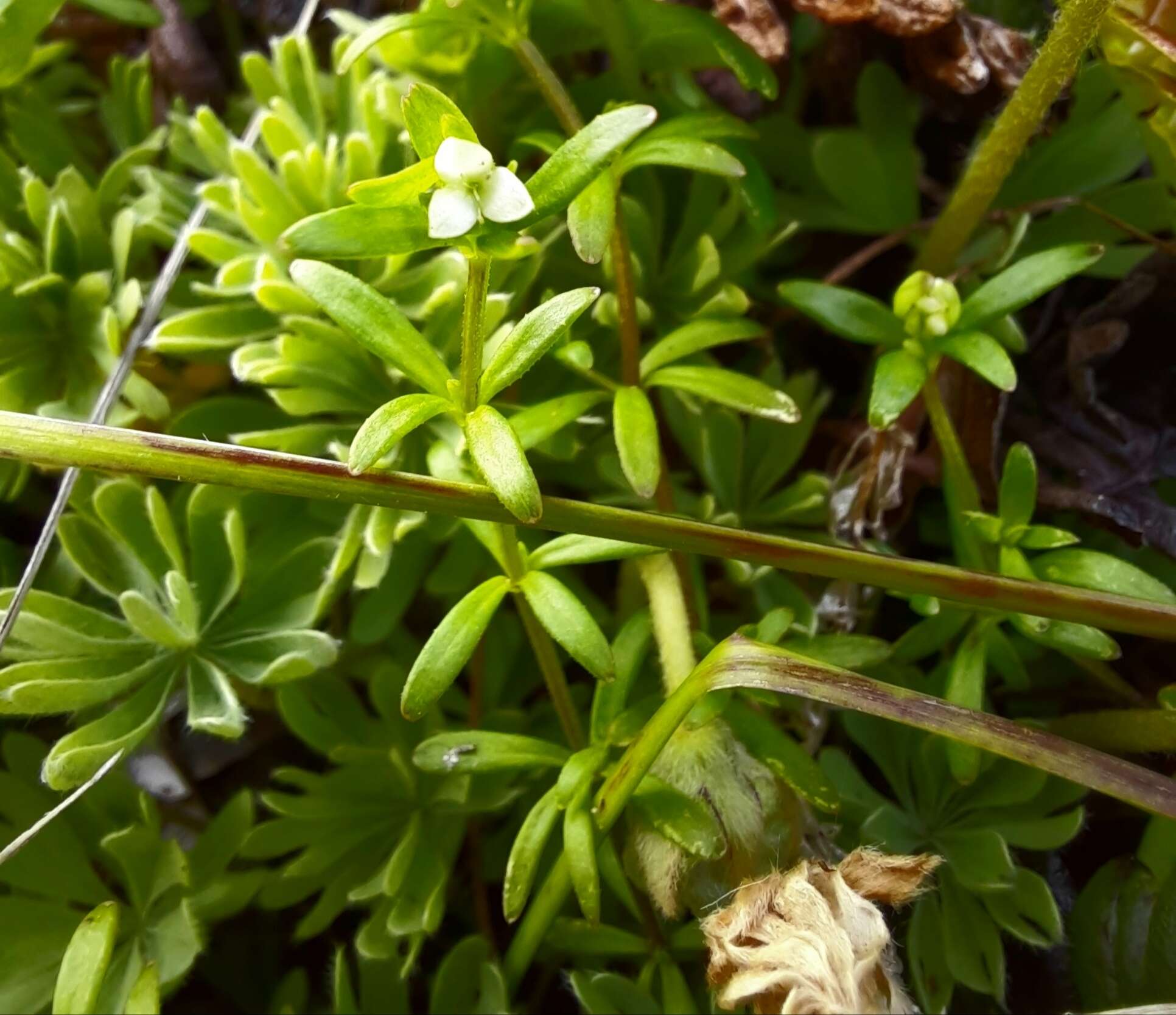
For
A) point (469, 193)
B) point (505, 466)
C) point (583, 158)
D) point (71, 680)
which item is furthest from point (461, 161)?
point (71, 680)

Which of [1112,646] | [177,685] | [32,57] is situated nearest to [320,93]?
[32,57]

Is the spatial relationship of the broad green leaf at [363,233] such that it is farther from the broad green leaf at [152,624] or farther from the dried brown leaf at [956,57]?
the dried brown leaf at [956,57]

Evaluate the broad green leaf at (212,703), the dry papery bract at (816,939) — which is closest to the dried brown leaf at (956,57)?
the dry papery bract at (816,939)

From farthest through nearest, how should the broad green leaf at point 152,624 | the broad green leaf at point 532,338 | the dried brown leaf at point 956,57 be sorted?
1. the dried brown leaf at point 956,57
2. the broad green leaf at point 152,624
3. the broad green leaf at point 532,338

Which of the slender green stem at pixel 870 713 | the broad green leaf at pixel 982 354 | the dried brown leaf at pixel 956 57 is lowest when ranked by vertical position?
the slender green stem at pixel 870 713

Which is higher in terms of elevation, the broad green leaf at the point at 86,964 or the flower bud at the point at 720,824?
the flower bud at the point at 720,824

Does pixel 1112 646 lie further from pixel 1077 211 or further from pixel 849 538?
pixel 1077 211

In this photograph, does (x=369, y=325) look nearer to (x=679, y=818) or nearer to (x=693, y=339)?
(x=693, y=339)
